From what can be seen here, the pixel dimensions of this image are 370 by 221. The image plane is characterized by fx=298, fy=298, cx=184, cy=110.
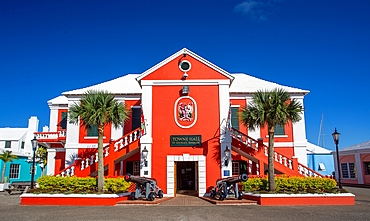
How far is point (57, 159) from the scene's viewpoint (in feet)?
72.7

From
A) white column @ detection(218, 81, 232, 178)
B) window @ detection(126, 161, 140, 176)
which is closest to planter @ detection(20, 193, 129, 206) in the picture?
window @ detection(126, 161, 140, 176)

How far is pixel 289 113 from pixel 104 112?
9.16 meters

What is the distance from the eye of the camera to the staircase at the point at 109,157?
17.0 m

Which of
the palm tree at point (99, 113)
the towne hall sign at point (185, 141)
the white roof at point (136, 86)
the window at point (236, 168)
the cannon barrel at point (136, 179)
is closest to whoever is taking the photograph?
the cannon barrel at point (136, 179)

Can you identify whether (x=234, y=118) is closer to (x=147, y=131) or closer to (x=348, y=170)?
(x=147, y=131)

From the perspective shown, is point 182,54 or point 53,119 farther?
point 53,119

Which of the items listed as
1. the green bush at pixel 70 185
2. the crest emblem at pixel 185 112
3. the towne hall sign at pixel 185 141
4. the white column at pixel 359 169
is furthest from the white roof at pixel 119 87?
the white column at pixel 359 169

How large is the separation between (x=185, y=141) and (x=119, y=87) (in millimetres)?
8177

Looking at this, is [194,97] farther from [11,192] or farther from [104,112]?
[11,192]

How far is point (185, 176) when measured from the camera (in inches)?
844

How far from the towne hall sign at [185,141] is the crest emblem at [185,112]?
692mm

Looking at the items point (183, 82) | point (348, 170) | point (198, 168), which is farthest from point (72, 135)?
point (348, 170)

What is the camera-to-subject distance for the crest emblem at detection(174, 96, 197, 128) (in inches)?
703

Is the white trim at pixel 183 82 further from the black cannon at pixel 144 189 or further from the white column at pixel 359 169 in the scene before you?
the white column at pixel 359 169
